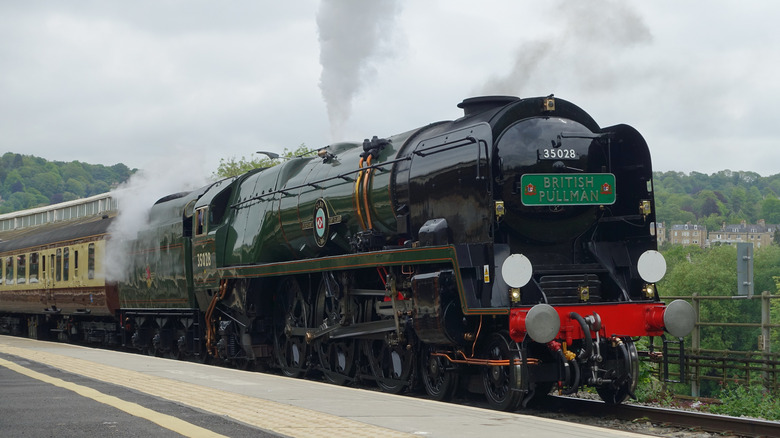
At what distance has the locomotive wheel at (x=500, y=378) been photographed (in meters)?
9.19

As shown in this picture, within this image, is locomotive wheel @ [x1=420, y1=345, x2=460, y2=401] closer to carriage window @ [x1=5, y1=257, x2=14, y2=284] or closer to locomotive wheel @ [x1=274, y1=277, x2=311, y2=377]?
locomotive wheel @ [x1=274, y1=277, x2=311, y2=377]

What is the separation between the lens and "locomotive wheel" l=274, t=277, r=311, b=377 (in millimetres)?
14258

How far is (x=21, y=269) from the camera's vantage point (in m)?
29.8

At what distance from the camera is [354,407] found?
8148 mm

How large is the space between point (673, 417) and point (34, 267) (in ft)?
79.9

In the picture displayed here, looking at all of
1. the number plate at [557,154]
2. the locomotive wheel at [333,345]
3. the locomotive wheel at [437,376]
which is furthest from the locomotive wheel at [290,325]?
the number plate at [557,154]

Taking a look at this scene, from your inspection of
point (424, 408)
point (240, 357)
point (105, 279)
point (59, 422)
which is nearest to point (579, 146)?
point (424, 408)

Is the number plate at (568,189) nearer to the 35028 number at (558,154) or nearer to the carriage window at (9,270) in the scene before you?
the 35028 number at (558,154)

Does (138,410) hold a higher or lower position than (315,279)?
lower

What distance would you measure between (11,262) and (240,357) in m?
18.3

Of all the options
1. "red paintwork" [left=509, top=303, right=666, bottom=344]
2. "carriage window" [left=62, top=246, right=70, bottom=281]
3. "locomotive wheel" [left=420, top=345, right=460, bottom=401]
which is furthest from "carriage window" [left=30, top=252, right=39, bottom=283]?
"red paintwork" [left=509, top=303, right=666, bottom=344]

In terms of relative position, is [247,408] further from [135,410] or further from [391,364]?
[391,364]

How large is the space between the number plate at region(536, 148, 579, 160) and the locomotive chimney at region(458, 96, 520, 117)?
1.13 m

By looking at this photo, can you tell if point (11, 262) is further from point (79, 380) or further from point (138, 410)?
point (138, 410)
